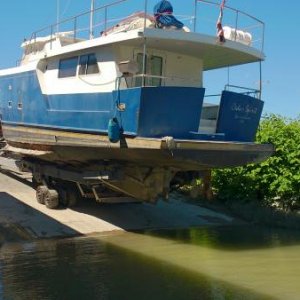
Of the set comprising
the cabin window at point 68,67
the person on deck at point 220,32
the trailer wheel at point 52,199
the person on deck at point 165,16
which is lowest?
the trailer wheel at point 52,199

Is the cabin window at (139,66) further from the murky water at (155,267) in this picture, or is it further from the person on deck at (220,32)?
the murky water at (155,267)

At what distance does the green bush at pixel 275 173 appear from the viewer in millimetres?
13500

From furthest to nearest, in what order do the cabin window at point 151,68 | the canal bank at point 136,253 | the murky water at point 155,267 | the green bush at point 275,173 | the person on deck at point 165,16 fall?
1. the green bush at point 275,173
2. the cabin window at point 151,68
3. the person on deck at point 165,16
4. the canal bank at point 136,253
5. the murky water at point 155,267

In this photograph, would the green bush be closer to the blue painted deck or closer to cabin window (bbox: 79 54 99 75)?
the blue painted deck

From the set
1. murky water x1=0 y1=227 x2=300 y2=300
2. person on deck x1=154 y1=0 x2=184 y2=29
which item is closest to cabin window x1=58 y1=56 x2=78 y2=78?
person on deck x1=154 y1=0 x2=184 y2=29

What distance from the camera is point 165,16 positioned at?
10.1 m

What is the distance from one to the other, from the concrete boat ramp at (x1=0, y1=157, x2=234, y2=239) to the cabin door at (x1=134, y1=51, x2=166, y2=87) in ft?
10.7

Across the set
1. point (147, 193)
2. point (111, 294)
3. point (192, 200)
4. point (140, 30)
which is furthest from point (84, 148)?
point (192, 200)

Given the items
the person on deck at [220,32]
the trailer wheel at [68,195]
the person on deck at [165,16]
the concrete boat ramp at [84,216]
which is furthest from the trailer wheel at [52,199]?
the person on deck at [220,32]

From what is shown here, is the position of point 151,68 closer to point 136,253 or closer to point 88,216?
point 136,253

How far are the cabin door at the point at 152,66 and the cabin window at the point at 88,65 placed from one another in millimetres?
863

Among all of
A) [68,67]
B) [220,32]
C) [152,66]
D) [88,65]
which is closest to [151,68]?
[152,66]

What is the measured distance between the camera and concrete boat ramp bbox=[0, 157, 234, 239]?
1084 cm

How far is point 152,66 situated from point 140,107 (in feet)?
5.13
